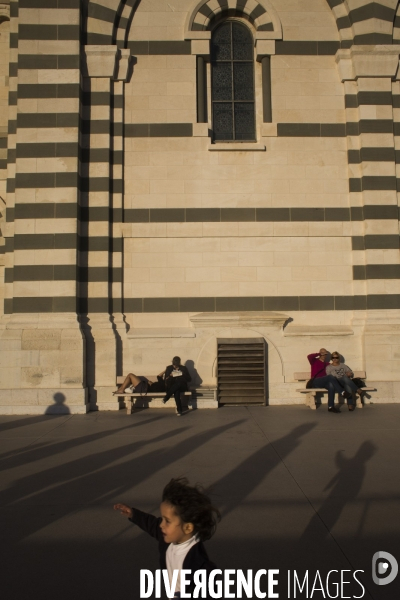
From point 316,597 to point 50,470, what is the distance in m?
4.16

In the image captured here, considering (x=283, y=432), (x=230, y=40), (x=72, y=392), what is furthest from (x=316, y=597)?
(x=230, y=40)

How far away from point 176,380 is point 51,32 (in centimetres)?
870

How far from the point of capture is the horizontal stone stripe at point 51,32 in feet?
41.6

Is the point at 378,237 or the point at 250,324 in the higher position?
the point at 378,237

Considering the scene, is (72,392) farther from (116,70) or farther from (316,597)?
(316,597)

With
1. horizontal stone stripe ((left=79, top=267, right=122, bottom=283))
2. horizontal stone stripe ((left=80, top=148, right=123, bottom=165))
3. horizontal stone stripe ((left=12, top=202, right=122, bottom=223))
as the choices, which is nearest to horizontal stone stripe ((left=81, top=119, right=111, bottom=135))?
horizontal stone stripe ((left=80, top=148, right=123, bottom=165))

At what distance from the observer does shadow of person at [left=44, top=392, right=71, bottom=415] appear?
11.6m

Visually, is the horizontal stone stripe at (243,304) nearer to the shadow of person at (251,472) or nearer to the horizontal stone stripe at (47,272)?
the horizontal stone stripe at (47,272)

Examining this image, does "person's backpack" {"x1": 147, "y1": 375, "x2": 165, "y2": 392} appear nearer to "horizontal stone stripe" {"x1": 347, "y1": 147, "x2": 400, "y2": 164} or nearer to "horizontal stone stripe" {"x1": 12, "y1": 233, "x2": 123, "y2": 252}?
"horizontal stone stripe" {"x1": 12, "y1": 233, "x2": 123, "y2": 252}

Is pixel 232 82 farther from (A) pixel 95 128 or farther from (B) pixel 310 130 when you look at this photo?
(A) pixel 95 128

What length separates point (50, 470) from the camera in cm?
685

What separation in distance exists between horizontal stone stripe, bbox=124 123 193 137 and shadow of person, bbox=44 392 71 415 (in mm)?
6479

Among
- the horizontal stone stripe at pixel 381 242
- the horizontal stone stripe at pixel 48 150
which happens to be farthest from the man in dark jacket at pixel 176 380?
the horizontal stone stripe at pixel 48 150

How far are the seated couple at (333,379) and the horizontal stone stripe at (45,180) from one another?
6.93 m
